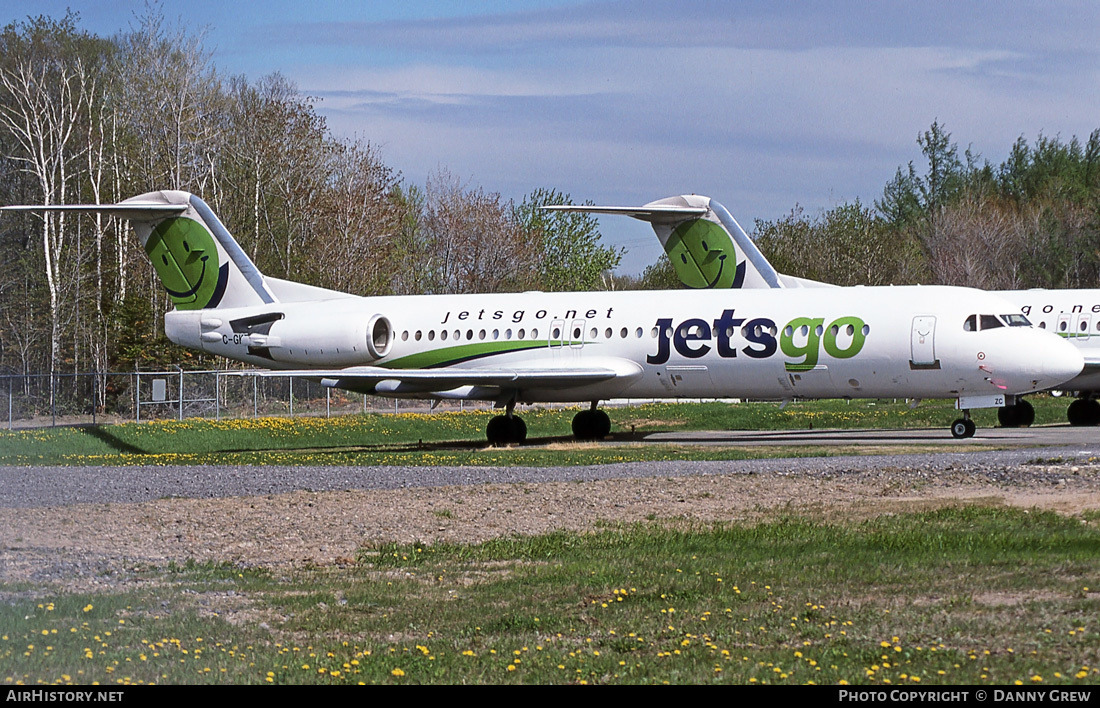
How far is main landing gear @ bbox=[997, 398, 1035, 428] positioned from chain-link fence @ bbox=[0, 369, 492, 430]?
59.8 feet

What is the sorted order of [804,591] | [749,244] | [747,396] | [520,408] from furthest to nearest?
[520,408], [749,244], [747,396], [804,591]

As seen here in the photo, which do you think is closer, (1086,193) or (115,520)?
(115,520)

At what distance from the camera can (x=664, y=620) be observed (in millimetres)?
9195

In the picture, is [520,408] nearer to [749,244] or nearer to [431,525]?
[749,244]

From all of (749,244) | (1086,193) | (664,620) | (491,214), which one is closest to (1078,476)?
(664,620)

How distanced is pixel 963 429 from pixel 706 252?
10.1 metres

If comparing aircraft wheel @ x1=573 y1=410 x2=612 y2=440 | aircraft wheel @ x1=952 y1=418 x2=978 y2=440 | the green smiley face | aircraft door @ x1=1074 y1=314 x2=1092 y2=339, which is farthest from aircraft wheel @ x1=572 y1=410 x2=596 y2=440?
aircraft door @ x1=1074 y1=314 x2=1092 y2=339

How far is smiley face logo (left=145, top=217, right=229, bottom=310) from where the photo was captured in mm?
33344

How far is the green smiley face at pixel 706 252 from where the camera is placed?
35031 mm

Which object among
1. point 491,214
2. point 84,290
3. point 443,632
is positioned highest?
point 491,214

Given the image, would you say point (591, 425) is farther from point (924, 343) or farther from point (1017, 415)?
point (1017, 415)

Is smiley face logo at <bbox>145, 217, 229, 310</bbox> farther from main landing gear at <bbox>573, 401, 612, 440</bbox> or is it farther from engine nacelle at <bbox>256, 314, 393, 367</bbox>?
main landing gear at <bbox>573, 401, 612, 440</bbox>

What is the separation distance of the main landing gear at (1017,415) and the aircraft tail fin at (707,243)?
6.85 metres

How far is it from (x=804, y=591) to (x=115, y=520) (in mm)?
7956
